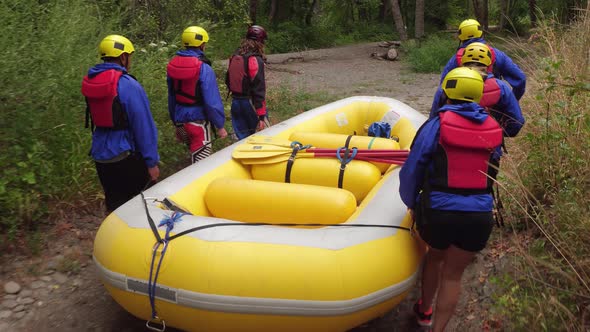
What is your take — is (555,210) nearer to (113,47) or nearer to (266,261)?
(266,261)

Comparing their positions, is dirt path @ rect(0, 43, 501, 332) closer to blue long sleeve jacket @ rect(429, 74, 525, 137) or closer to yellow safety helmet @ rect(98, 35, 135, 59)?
blue long sleeve jacket @ rect(429, 74, 525, 137)

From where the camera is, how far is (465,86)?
90.5 inches

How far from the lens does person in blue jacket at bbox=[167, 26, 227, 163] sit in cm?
395

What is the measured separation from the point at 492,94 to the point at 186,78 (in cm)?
236

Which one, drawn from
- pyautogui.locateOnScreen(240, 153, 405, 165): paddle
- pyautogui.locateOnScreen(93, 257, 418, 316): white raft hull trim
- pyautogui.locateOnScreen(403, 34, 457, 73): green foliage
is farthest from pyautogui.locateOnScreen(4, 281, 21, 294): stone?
pyautogui.locateOnScreen(403, 34, 457, 73): green foliage

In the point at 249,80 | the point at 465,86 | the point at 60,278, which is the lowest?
the point at 60,278

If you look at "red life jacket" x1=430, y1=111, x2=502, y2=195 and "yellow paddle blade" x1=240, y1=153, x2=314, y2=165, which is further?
"yellow paddle blade" x1=240, y1=153, x2=314, y2=165

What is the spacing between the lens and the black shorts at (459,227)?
7.33ft

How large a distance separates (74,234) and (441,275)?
283 cm

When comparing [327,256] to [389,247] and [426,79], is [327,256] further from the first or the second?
[426,79]

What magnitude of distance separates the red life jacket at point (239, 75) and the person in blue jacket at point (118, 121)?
1.45 metres

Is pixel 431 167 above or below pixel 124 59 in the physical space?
below

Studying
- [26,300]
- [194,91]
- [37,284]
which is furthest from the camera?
[194,91]

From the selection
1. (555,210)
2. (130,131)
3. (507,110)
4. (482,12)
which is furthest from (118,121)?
(482,12)
